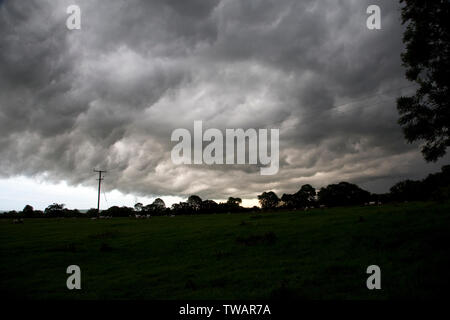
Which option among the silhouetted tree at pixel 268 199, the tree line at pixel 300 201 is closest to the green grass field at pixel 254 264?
the tree line at pixel 300 201

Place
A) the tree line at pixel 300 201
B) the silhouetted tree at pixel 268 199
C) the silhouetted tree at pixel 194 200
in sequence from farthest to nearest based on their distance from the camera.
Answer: the silhouetted tree at pixel 194 200, the silhouetted tree at pixel 268 199, the tree line at pixel 300 201

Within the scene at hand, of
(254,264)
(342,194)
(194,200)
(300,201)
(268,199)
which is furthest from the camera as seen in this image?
(194,200)

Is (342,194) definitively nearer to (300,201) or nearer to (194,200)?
(300,201)

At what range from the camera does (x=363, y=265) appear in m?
14.8

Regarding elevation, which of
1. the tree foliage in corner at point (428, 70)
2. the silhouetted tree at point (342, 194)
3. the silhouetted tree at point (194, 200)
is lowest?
the silhouetted tree at point (194, 200)

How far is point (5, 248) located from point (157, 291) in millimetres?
20634

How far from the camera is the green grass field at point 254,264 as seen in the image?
12.3m

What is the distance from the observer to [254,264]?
1684 cm

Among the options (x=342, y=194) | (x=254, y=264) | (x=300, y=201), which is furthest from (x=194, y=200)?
(x=254, y=264)

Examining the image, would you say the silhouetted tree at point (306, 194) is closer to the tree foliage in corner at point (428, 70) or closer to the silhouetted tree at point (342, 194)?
the silhouetted tree at point (342, 194)

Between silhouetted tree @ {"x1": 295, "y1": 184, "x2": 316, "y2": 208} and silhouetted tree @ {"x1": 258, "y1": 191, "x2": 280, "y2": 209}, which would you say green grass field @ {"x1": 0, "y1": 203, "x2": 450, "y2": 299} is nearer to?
silhouetted tree @ {"x1": 295, "y1": 184, "x2": 316, "y2": 208}
